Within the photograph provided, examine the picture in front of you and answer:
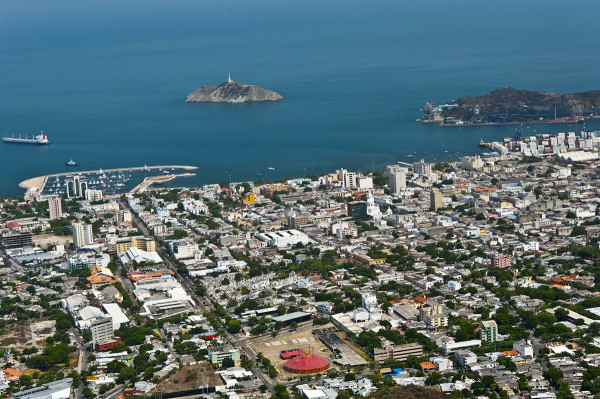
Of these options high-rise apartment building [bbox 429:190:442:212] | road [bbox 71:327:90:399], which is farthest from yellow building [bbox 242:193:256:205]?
road [bbox 71:327:90:399]

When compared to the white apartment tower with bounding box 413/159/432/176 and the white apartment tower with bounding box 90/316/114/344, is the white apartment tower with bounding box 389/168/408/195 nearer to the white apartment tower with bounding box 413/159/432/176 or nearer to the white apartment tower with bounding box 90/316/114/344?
the white apartment tower with bounding box 413/159/432/176

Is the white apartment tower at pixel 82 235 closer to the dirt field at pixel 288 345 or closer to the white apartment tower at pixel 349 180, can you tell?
the white apartment tower at pixel 349 180

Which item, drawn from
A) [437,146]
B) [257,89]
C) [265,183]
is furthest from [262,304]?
[257,89]

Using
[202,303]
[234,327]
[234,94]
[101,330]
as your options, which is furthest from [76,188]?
[234,94]

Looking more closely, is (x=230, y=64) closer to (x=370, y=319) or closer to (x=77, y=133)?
(x=77, y=133)

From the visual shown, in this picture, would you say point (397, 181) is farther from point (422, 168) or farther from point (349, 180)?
point (422, 168)
